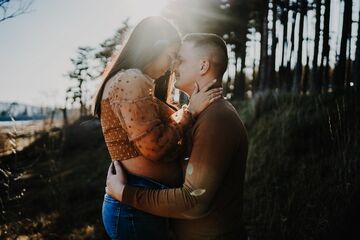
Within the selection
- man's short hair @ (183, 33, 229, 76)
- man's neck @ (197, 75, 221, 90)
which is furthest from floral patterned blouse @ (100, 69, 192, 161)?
man's short hair @ (183, 33, 229, 76)

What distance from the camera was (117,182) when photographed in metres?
2.39

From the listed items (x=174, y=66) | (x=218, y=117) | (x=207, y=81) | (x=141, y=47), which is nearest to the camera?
(x=218, y=117)

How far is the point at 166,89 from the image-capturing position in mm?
3115

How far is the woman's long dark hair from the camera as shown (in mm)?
2504

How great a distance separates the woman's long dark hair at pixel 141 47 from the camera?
8.21 ft

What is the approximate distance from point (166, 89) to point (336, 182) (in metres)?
3.10

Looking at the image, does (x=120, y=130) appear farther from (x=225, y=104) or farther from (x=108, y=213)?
(x=225, y=104)

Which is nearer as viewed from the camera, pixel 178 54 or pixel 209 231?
pixel 209 231

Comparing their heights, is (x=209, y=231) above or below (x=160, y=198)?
below

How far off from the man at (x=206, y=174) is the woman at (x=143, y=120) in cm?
10

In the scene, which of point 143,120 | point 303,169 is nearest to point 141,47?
point 143,120

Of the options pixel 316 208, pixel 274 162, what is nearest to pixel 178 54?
pixel 316 208

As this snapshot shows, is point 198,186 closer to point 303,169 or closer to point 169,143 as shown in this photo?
point 169,143

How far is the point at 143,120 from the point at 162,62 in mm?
563
